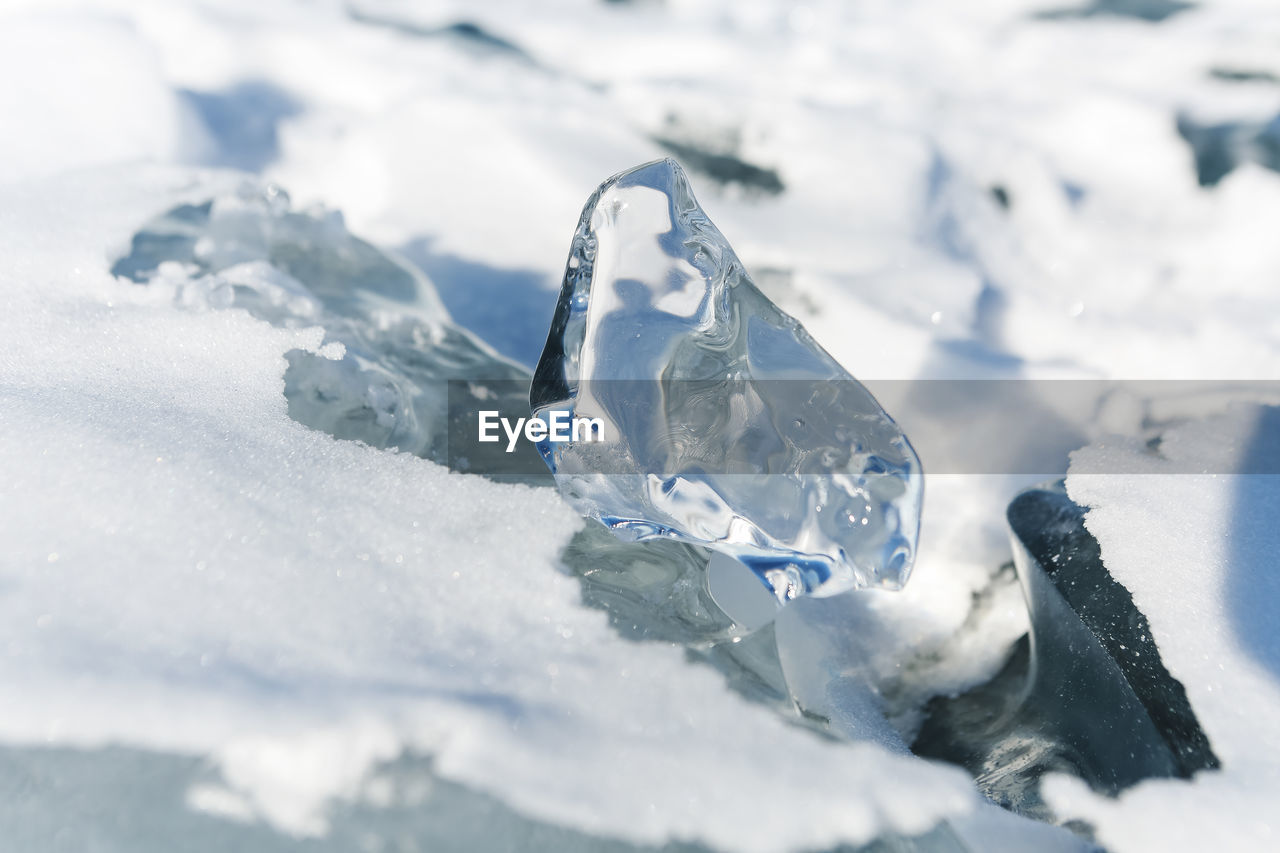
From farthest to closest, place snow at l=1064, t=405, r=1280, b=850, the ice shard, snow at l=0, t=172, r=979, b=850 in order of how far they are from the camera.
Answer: the ice shard, snow at l=1064, t=405, r=1280, b=850, snow at l=0, t=172, r=979, b=850

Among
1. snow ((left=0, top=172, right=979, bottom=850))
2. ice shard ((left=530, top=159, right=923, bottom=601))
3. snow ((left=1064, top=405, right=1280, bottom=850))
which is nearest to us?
Answer: snow ((left=0, top=172, right=979, bottom=850))

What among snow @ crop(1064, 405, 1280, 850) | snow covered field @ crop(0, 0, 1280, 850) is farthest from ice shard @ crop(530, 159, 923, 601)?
snow @ crop(1064, 405, 1280, 850)

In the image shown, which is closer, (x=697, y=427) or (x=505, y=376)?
(x=697, y=427)

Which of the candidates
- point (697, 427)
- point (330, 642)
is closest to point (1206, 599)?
point (697, 427)

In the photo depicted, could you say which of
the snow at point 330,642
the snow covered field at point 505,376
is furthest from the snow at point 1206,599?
the snow at point 330,642

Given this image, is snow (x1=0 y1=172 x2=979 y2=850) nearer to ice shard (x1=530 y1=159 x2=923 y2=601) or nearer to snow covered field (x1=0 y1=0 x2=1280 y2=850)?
snow covered field (x1=0 y1=0 x2=1280 y2=850)

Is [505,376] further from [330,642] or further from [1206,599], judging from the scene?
[1206,599]
